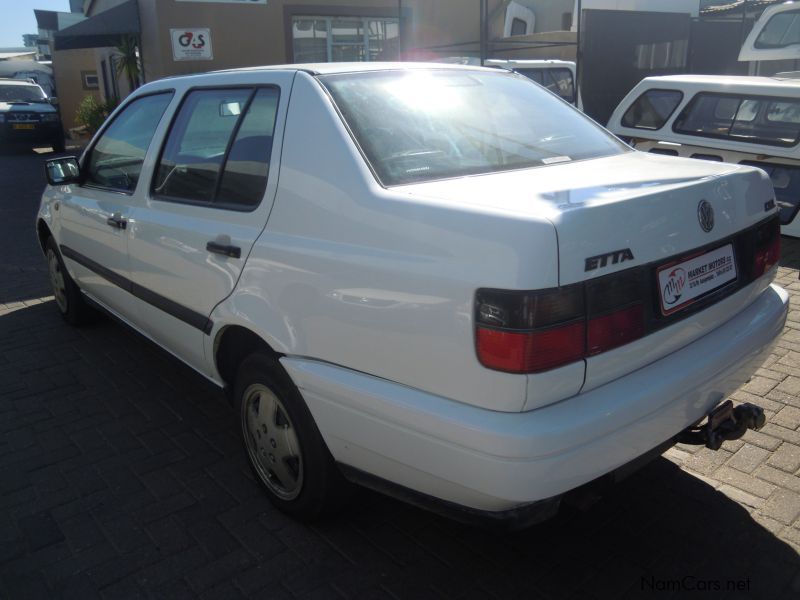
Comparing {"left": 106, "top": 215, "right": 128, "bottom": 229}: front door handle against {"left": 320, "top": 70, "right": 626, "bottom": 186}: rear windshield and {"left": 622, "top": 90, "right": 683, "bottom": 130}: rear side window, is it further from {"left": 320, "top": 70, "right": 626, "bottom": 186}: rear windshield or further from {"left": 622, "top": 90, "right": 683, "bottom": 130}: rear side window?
{"left": 622, "top": 90, "right": 683, "bottom": 130}: rear side window

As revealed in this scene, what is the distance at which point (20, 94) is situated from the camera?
20.3 meters

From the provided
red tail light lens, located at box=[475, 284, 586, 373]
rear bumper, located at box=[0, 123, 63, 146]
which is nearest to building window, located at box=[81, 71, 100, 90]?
rear bumper, located at box=[0, 123, 63, 146]

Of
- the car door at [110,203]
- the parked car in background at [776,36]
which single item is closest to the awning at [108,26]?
the car door at [110,203]

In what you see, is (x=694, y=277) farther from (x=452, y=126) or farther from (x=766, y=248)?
(x=452, y=126)

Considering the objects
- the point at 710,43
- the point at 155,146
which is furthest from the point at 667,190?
the point at 710,43

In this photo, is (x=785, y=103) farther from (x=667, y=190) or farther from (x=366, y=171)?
(x=366, y=171)

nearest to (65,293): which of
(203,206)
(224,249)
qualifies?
(203,206)

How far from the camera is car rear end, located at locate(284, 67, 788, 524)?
1.96 meters

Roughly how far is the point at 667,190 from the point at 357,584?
1.77 m

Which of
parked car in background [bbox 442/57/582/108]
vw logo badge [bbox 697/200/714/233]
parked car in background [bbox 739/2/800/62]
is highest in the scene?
parked car in background [bbox 739/2/800/62]

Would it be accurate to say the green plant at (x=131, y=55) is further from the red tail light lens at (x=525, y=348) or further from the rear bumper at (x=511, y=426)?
the red tail light lens at (x=525, y=348)

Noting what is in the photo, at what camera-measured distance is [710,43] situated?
1468 centimetres

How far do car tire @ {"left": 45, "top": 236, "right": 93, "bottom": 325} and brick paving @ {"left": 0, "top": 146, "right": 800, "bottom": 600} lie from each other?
4.46ft

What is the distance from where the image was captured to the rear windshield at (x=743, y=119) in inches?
267
